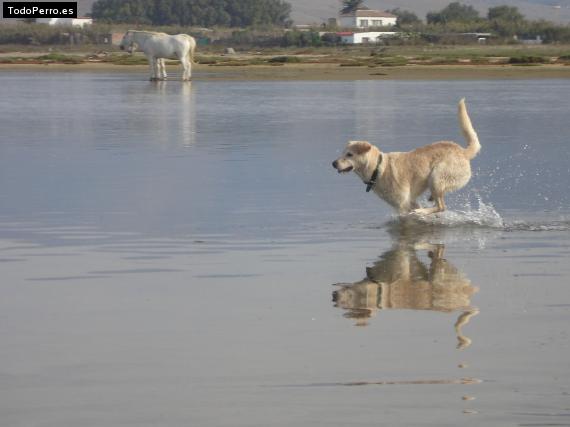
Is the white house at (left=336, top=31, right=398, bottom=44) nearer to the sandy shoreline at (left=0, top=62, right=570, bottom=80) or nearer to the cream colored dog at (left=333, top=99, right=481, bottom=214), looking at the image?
the sandy shoreline at (left=0, top=62, right=570, bottom=80)

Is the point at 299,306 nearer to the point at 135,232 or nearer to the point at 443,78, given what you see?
the point at 135,232

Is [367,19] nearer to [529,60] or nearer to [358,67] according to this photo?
[529,60]

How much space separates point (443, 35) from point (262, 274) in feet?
297

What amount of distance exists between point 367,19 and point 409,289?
142283 mm

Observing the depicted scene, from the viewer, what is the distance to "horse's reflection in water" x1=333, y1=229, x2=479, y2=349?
827 centimetres

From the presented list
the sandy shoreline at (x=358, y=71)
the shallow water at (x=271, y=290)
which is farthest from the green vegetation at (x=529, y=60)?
the shallow water at (x=271, y=290)

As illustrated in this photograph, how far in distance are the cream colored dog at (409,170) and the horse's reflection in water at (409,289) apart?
151cm

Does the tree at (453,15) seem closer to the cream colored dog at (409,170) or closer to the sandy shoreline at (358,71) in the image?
the sandy shoreline at (358,71)

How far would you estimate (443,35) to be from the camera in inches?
3875

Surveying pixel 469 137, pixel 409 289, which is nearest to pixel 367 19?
pixel 469 137

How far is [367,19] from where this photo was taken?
490 feet

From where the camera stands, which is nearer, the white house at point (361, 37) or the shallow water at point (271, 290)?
the shallow water at point (271, 290)

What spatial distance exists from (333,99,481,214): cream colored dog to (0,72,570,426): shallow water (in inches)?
10.1

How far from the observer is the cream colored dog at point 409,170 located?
39.8 ft
